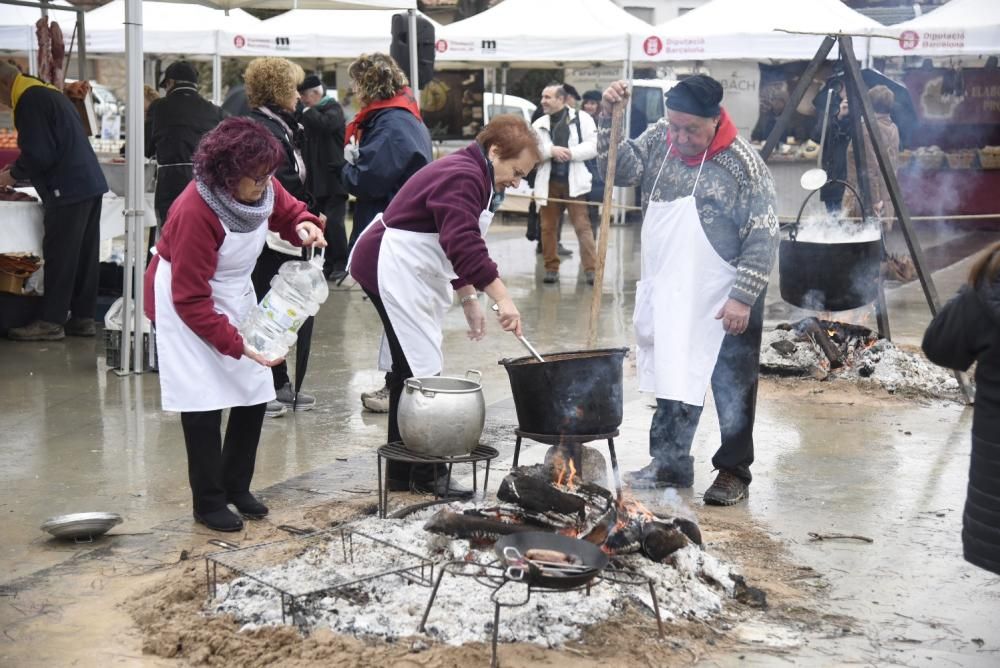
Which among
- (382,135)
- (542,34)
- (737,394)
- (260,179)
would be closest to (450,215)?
(260,179)

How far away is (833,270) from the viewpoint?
797cm

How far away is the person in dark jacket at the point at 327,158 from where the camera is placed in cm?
1131

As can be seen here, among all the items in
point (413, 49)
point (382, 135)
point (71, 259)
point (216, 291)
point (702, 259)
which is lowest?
point (71, 259)

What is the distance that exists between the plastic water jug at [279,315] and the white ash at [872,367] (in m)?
4.58

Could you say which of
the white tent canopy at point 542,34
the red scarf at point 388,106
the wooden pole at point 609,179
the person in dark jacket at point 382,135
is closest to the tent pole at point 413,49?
the red scarf at point 388,106

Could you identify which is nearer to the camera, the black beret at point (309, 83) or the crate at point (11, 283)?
the crate at point (11, 283)

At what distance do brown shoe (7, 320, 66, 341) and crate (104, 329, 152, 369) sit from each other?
1336mm

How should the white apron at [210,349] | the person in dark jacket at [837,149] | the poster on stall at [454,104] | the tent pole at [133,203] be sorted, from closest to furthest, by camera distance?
the white apron at [210,349]
the tent pole at [133,203]
the person in dark jacket at [837,149]
the poster on stall at [454,104]

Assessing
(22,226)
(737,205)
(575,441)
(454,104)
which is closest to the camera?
(575,441)

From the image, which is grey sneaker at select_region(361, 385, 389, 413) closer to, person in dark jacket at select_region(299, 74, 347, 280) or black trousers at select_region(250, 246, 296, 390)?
black trousers at select_region(250, 246, 296, 390)

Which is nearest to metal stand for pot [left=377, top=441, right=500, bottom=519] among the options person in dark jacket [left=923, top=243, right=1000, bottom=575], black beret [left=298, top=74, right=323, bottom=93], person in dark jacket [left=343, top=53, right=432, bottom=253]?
person in dark jacket [left=923, top=243, right=1000, bottom=575]

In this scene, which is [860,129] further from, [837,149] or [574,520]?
[837,149]

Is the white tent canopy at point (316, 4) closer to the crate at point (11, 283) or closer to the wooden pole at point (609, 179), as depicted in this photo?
the crate at point (11, 283)

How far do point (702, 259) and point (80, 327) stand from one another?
6099 mm
